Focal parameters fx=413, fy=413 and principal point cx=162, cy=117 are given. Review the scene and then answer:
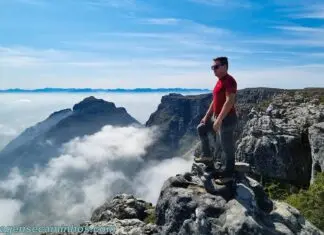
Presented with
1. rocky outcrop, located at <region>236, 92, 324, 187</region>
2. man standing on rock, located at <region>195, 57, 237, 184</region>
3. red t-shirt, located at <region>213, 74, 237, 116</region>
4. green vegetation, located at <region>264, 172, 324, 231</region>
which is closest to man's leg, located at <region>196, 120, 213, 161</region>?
man standing on rock, located at <region>195, 57, 237, 184</region>

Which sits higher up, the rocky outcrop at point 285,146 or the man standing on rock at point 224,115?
the man standing on rock at point 224,115

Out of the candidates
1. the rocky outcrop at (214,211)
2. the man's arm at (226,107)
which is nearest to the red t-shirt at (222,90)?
the man's arm at (226,107)

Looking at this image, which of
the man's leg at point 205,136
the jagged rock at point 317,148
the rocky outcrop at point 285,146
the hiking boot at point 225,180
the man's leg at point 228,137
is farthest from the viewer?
the rocky outcrop at point 285,146

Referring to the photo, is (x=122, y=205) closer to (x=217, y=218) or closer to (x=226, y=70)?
(x=217, y=218)

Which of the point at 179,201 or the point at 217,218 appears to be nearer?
the point at 217,218

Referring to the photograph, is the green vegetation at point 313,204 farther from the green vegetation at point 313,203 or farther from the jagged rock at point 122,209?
the jagged rock at point 122,209

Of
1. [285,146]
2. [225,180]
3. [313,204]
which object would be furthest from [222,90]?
[285,146]

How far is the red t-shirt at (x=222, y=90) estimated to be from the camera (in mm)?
17781

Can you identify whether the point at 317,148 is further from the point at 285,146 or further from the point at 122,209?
the point at 122,209

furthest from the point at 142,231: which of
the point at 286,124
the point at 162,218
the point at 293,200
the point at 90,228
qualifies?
the point at 286,124

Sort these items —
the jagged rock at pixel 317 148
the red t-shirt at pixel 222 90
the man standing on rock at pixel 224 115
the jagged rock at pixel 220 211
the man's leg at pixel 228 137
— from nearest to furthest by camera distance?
the jagged rock at pixel 220 211
the man standing on rock at pixel 224 115
the red t-shirt at pixel 222 90
the man's leg at pixel 228 137
the jagged rock at pixel 317 148

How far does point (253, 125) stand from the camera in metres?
56.6

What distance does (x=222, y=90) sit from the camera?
18.3 m

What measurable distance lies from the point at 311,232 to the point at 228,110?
7428 mm
